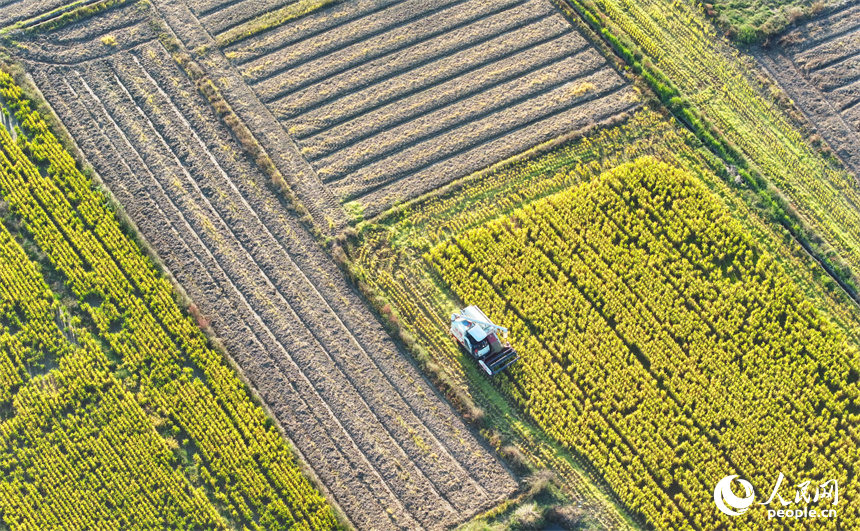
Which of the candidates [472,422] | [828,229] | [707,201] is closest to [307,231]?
[472,422]

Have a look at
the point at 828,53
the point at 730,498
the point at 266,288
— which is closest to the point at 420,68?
the point at 266,288

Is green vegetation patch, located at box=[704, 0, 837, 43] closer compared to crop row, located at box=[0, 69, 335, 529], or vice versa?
crop row, located at box=[0, 69, 335, 529]

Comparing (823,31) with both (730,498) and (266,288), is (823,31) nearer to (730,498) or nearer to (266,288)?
(730,498)

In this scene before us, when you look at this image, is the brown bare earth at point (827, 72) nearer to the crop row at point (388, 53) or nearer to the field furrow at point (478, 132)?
the field furrow at point (478, 132)

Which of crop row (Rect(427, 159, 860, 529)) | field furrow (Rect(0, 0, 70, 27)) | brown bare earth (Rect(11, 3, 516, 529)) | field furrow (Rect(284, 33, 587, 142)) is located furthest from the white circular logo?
field furrow (Rect(0, 0, 70, 27))

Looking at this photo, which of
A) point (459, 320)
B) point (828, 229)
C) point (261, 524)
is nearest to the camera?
point (261, 524)

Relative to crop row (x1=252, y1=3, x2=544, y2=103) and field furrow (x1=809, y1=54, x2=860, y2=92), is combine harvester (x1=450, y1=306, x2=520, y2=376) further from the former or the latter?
field furrow (x1=809, y1=54, x2=860, y2=92)

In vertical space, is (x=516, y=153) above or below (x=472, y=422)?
above

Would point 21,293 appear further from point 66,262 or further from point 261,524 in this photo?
point 261,524
